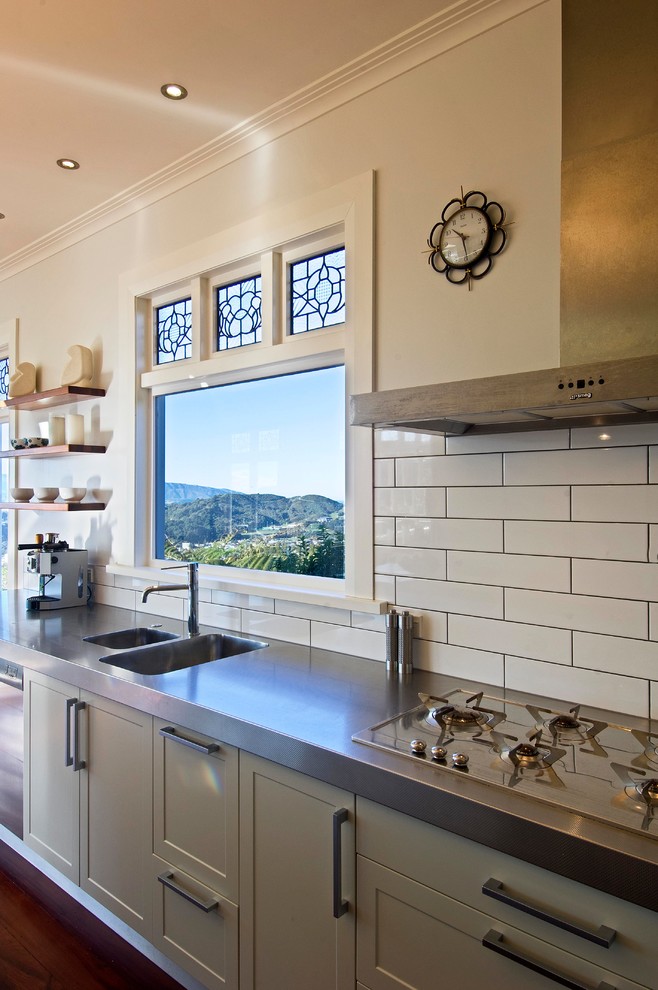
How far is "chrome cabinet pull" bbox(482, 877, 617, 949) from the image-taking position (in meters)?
1.05

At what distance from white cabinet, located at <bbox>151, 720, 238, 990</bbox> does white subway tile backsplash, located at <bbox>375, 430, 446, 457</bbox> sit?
102 cm

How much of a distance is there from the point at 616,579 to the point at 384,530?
29.5 inches

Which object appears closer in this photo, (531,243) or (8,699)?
(531,243)

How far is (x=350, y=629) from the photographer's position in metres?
2.29

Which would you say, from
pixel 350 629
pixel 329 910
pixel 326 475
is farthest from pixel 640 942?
pixel 326 475

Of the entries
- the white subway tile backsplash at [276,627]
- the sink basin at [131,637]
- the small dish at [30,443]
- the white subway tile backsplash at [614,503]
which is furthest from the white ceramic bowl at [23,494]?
the white subway tile backsplash at [614,503]

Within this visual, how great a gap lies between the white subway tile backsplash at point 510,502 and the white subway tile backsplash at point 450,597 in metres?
0.21

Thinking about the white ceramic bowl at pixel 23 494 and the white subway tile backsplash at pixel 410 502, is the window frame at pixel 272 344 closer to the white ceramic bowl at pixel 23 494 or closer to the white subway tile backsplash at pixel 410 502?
the white subway tile backsplash at pixel 410 502

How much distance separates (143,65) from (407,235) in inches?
42.2

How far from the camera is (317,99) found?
7.79 feet

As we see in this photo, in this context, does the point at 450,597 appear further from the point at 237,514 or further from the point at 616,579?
the point at 237,514

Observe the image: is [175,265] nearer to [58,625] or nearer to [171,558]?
[171,558]

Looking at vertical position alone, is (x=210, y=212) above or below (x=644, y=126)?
above

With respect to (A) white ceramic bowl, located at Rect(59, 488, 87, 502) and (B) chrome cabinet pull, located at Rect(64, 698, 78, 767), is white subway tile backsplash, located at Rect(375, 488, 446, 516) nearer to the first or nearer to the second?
(B) chrome cabinet pull, located at Rect(64, 698, 78, 767)
